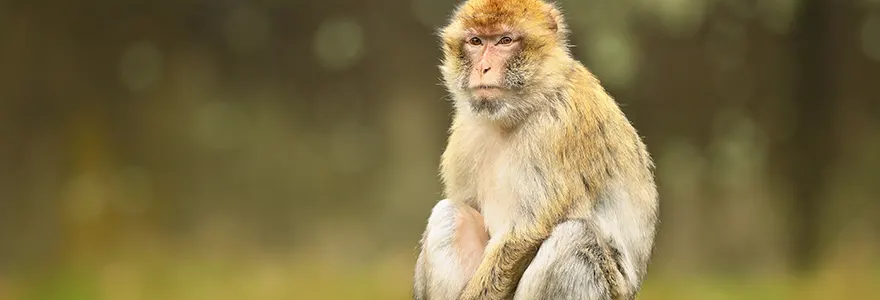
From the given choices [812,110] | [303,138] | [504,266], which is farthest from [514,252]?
[812,110]

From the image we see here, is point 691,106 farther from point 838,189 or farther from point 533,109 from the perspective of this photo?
point 533,109

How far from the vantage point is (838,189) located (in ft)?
31.6

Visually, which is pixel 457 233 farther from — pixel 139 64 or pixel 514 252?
pixel 139 64

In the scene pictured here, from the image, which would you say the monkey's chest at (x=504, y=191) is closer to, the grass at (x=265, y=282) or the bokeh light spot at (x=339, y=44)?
the grass at (x=265, y=282)

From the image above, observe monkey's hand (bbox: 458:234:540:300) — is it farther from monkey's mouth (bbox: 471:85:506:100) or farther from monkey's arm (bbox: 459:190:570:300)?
monkey's mouth (bbox: 471:85:506:100)

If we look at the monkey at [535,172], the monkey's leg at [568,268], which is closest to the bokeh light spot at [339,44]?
the monkey at [535,172]

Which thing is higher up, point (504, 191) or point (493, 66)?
point (493, 66)

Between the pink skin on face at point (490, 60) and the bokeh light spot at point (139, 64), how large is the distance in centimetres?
470

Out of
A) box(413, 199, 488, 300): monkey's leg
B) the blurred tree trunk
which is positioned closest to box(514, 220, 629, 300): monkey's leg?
box(413, 199, 488, 300): monkey's leg

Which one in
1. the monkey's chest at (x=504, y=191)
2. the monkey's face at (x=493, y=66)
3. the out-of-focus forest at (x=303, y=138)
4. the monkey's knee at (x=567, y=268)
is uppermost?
the monkey's face at (x=493, y=66)

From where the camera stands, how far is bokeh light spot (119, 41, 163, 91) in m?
9.58

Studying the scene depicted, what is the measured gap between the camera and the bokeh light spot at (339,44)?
9.56 metres

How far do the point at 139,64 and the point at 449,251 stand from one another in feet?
15.4

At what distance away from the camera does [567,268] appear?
5.54m
